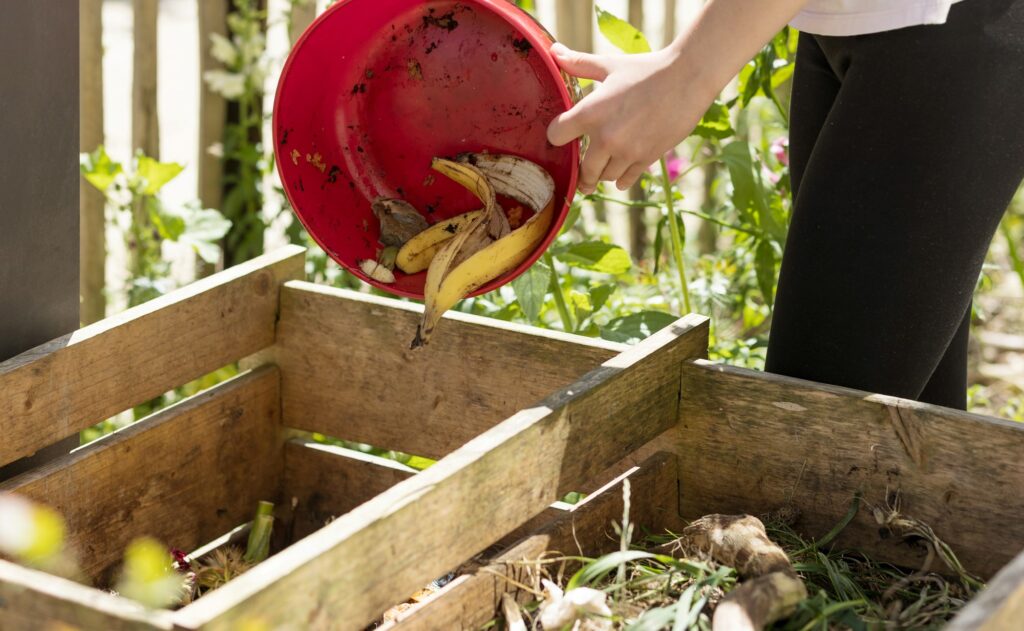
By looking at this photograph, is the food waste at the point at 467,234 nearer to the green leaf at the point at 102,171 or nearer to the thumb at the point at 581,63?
the thumb at the point at 581,63

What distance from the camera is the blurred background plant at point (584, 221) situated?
2.14 meters

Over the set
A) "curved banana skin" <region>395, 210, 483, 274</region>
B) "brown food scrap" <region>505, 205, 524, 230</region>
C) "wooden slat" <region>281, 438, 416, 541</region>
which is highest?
"brown food scrap" <region>505, 205, 524, 230</region>

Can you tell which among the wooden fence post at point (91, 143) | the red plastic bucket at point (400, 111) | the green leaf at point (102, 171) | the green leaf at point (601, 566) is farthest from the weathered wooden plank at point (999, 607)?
the wooden fence post at point (91, 143)

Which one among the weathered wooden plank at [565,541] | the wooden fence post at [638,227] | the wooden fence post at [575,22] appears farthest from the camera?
the wooden fence post at [638,227]

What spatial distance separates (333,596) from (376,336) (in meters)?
0.76

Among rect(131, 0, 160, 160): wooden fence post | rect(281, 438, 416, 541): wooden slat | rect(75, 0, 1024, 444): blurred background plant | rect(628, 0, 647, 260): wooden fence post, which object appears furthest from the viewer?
rect(628, 0, 647, 260): wooden fence post

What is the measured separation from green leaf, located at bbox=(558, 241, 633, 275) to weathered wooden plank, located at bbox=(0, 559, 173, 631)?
1.21 meters

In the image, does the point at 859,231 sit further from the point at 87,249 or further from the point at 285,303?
the point at 87,249

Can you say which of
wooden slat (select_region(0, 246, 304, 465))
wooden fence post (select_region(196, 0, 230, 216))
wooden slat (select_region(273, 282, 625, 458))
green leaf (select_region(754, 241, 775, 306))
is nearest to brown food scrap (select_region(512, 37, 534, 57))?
wooden slat (select_region(273, 282, 625, 458))

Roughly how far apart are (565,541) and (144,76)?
1775mm

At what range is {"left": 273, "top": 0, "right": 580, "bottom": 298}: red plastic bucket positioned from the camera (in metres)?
1.57

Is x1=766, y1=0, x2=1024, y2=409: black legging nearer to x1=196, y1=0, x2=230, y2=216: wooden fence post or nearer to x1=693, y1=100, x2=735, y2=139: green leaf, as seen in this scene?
x1=693, y1=100, x2=735, y2=139: green leaf

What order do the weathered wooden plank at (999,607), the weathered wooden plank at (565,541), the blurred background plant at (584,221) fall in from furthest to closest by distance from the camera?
the blurred background plant at (584,221), the weathered wooden plank at (565,541), the weathered wooden plank at (999,607)

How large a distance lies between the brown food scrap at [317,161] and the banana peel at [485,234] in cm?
16
